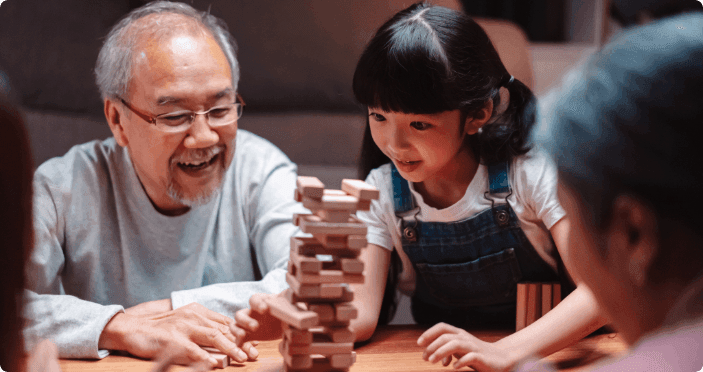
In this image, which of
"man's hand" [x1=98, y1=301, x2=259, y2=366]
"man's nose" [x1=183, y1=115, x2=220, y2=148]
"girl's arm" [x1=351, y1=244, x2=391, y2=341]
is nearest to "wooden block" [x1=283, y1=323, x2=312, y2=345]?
"man's hand" [x1=98, y1=301, x2=259, y2=366]

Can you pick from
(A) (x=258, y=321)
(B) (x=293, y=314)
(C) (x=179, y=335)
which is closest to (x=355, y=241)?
(B) (x=293, y=314)

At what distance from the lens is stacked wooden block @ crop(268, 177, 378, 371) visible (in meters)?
0.90

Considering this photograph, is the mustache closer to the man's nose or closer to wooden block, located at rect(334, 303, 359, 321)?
the man's nose

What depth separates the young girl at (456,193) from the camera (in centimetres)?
116

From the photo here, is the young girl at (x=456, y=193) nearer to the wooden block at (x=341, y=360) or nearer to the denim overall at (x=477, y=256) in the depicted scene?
the denim overall at (x=477, y=256)

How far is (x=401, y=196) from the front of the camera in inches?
54.4

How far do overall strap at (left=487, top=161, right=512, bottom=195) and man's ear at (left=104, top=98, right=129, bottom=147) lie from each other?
0.95 meters

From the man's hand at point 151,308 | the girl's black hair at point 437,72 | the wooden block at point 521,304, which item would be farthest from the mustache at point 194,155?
the wooden block at point 521,304

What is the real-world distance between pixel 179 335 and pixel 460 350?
0.55 metres

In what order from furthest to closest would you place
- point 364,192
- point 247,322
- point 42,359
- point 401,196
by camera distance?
1. point 401,196
2. point 247,322
3. point 364,192
4. point 42,359

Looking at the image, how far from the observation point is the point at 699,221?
2.17ft

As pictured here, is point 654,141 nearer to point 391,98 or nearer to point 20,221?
point 391,98

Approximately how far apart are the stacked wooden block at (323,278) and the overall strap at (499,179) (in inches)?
18.9

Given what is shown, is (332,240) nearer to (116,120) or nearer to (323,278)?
(323,278)
